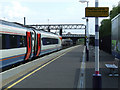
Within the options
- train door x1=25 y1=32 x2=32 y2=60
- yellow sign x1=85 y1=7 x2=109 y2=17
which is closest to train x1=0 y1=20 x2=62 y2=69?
train door x1=25 y1=32 x2=32 y2=60

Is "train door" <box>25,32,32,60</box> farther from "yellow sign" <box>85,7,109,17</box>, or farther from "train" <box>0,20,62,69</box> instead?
"yellow sign" <box>85,7,109,17</box>

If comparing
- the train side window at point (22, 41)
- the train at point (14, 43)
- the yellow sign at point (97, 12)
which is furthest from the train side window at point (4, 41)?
the yellow sign at point (97, 12)

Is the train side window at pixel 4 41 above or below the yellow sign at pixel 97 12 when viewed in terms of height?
below

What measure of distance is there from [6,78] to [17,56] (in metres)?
4.93

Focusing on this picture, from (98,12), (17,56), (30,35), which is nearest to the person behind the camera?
(98,12)

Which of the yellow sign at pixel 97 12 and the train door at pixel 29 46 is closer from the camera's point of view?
the yellow sign at pixel 97 12

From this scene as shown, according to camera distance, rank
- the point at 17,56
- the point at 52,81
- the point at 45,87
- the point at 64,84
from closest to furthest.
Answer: the point at 45,87, the point at 64,84, the point at 52,81, the point at 17,56

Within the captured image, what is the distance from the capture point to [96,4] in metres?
7.50

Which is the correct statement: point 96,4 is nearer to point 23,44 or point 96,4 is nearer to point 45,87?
point 45,87

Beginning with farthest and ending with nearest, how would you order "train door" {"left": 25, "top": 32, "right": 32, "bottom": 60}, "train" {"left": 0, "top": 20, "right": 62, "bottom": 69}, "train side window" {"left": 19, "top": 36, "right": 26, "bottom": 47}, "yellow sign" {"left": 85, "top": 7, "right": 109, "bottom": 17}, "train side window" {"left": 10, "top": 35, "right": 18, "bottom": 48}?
"train door" {"left": 25, "top": 32, "right": 32, "bottom": 60}, "train side window" {"left": 19, "top": 36, "right": 26, "bottom": 47}, "train side window" {"left": 10, "top": 35, "right": 18, "bottom": 48}, "train" {"left": 0, "top": 20, "right": 62, "bottom": 69}, "yellow sign" {"left": 85, "top": 7, "right": 109, "bottom": 17}

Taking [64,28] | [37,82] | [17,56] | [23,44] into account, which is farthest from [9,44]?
[64,28]

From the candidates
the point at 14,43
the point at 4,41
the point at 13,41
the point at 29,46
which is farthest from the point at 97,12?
the point at 29,46

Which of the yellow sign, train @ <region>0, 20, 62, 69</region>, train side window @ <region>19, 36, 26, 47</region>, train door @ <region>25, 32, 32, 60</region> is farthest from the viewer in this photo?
train door @ <region>25, 32, 32, 60</region>

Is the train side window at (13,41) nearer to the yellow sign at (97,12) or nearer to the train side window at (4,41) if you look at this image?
the train side window at (4,41)
